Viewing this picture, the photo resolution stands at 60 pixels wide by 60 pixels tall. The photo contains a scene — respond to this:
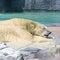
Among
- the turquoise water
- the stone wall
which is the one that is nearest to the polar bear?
the turquoise water

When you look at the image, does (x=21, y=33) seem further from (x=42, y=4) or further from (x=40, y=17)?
(x=42, y=4)

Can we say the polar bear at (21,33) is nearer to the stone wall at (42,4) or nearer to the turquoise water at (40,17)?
the turquoise water at (40,17)

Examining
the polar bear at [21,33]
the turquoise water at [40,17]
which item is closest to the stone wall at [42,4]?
the turquoise water at [40,17]

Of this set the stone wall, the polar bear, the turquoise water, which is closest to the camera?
the polar bear

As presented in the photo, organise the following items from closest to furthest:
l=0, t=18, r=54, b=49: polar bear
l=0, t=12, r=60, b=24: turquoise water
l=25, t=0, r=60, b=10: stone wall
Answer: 1. l=0, t=18, r=54, b=49: polar bear
2. l=0, t=12, r=60, b=24: turquoise water
3. l=25, t=0, r=60, b=10: stone wall

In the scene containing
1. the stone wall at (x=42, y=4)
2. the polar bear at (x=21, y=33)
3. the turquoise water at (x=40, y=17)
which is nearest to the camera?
the polar bear at (x=21, y=33)

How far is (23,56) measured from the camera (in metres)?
3.82

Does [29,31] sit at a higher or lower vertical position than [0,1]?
higher

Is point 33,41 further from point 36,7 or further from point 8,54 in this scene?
point 36,7

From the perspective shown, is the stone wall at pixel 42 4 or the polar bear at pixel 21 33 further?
the stone wall at pixel 42 4

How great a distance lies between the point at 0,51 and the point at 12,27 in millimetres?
1686

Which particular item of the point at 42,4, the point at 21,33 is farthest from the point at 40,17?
the point at 21,33

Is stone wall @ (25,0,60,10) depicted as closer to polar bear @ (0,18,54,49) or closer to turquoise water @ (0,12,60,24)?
turquoise water @ (0,12,60,24)

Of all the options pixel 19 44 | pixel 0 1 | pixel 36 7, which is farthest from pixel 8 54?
pixel 0 1
